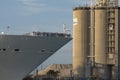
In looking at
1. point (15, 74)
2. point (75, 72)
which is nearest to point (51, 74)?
point (75, 72)

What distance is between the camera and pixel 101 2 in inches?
3605

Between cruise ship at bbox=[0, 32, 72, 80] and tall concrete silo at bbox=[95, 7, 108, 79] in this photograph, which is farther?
tall concrete silo at bbox=[95, 7, 108, 79]

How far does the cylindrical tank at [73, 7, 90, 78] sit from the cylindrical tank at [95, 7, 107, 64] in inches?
80.6

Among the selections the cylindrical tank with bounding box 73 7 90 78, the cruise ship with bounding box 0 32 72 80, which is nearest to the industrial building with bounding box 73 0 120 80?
the cylindrical tank with bounding box 73 7 90 78

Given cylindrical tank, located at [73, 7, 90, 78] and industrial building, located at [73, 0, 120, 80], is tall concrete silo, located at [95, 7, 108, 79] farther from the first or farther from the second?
cylindrical tank, located at [73, 7, 90, 78]

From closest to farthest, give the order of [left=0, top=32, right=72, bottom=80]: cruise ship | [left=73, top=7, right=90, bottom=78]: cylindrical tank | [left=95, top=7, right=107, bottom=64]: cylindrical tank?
[left=0, top=32, right=72, bottom=80]: cruise ship, [left=95, top=7, right=107, bottom=64]: cylindrical tank, [left=73, top=7, right=90, bottom=78]: cylindrical tank

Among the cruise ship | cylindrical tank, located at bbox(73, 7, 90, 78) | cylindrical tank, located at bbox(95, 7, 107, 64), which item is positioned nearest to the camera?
the cruise ship

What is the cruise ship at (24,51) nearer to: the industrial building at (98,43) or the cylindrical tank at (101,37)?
the industrial building at (98,43)

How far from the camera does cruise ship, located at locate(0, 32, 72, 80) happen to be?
4278 centimetres

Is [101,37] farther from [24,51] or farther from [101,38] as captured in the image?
[24,51]

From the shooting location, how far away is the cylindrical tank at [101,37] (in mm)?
87375

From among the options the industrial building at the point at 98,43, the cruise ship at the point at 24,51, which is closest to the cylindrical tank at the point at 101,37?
the industrial building at the point at 98,43

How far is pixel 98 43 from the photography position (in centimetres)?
8750

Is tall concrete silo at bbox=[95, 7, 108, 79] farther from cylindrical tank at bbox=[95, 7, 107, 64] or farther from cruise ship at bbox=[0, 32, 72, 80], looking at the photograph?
cruise ship at bbox=[0, 32, 72, 80]
